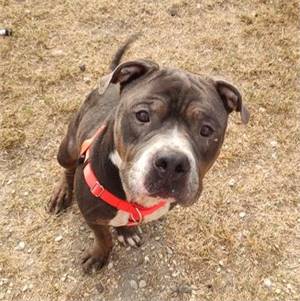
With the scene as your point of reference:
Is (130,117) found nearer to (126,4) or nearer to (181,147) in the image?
(181,147)

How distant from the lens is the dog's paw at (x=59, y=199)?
4.38m

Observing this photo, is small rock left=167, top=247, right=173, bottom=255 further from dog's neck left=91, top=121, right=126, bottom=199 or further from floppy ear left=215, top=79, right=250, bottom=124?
floppy ear left=215, top=79, right=250, bottom=124

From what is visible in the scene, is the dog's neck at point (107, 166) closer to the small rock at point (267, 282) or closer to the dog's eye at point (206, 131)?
the dog's eye at point (206, 131)

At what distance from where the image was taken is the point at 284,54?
5.79m

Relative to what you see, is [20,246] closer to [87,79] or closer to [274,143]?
[87,79]

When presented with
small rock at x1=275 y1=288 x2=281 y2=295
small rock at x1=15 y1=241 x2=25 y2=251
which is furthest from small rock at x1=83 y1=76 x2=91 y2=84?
small rock at x1=275 y1=288 x2=281 y2=295

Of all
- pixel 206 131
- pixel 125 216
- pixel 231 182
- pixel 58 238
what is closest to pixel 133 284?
pixel 58 238

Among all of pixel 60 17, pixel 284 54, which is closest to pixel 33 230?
pixel 60 17

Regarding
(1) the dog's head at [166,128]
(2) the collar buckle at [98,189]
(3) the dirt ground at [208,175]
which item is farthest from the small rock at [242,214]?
(2) the collar buckle at [98,189]

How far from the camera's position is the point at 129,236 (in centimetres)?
421

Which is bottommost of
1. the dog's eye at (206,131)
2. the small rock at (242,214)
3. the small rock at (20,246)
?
the small rock at (242,214)

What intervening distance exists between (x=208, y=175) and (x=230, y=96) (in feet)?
5.27

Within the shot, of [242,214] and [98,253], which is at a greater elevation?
[98,253]

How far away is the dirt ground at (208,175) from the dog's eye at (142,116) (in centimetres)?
158
